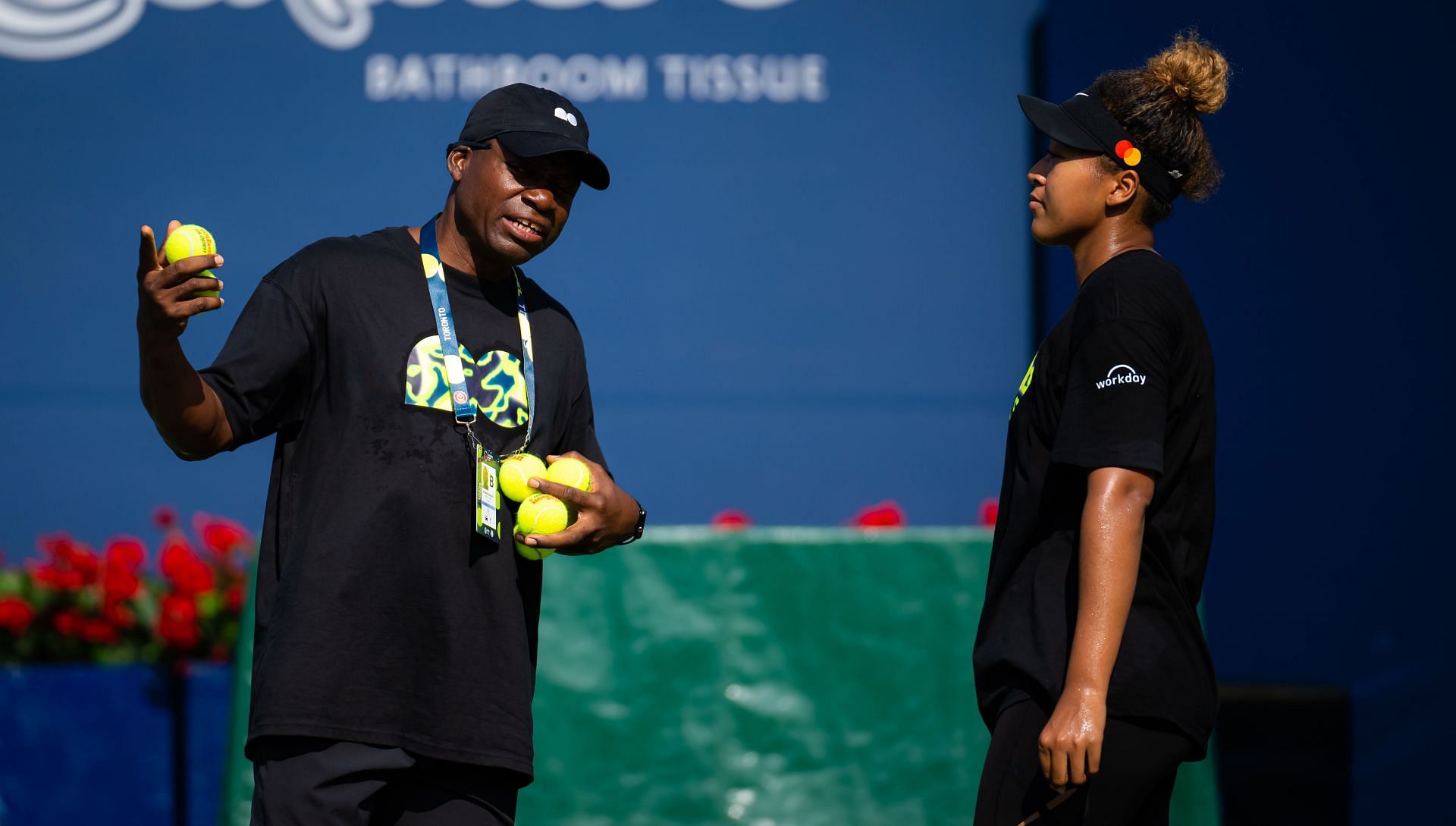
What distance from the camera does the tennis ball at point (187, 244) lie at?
101 inches

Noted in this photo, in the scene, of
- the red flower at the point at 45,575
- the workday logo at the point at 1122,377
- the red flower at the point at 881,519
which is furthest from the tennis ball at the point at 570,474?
the red flower at the point at 45,575

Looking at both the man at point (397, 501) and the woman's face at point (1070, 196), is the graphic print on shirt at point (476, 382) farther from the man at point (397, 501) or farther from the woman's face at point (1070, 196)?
the woman's face at point (1070, 196)

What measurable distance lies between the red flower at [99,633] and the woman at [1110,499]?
3.92m

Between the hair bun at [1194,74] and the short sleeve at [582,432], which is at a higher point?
the hair bun at [1194,74]

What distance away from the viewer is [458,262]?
300 cm

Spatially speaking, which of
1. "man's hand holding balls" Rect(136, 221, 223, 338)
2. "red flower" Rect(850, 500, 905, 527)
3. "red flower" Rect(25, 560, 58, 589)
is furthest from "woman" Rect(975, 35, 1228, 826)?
"red flower" Rect(25, 560, 58, 589)

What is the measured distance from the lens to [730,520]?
5883 mm

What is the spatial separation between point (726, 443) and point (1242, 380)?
7.75ft

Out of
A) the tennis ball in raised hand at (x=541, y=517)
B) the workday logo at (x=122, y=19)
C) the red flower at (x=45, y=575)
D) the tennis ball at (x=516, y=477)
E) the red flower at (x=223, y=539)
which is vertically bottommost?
the red flower at (x=45, y=575)

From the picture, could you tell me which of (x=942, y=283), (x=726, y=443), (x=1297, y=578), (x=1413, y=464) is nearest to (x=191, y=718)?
(x=726, y=443)

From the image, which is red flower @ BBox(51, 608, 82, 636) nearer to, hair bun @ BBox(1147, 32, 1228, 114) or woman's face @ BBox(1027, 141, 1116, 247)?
woman's face @ BBox(1027, 141, 1116, 247)

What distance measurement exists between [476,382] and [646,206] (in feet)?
13.3

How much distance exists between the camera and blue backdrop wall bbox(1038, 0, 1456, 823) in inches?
225

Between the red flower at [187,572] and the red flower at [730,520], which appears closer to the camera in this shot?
the red flower at [187,572]
